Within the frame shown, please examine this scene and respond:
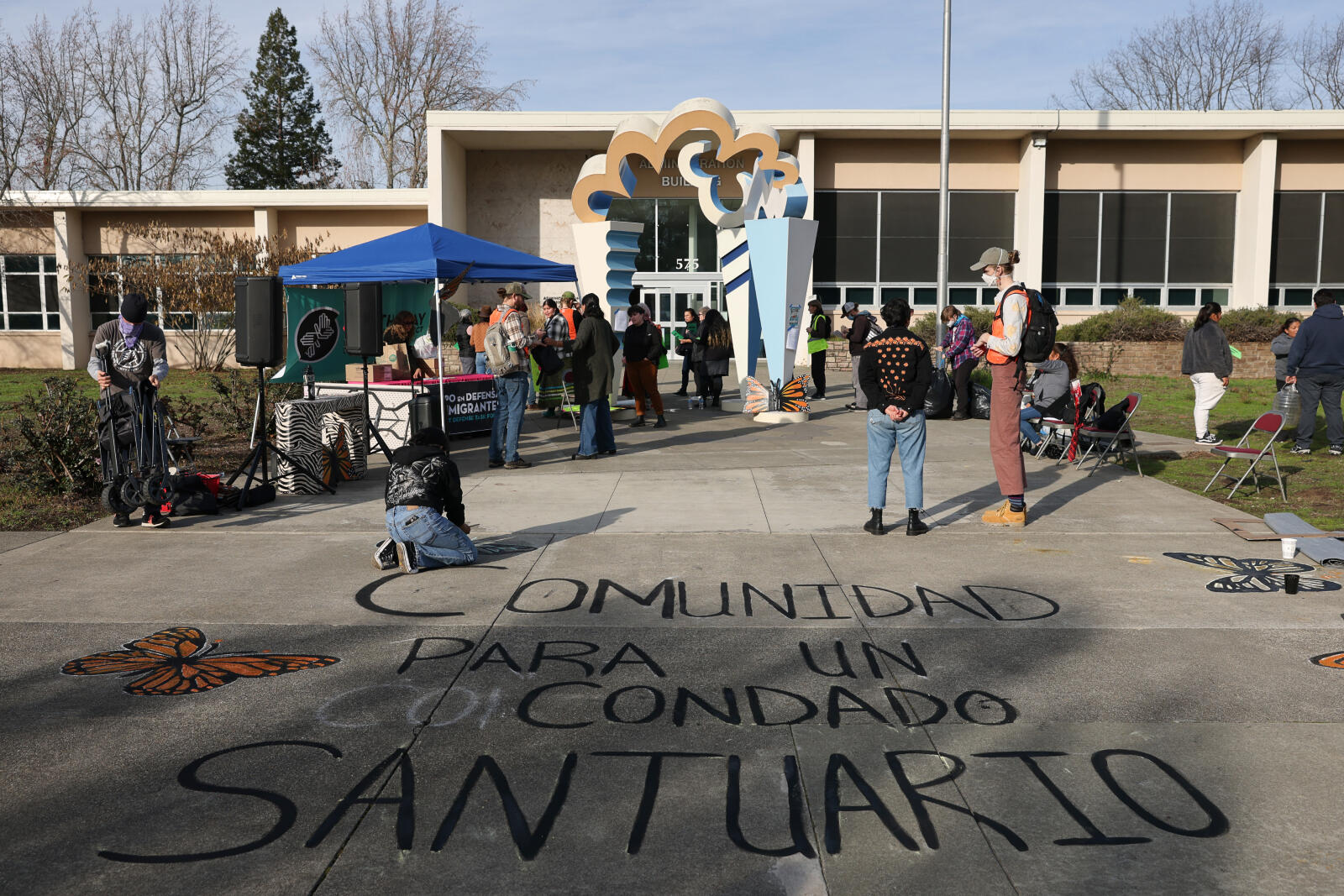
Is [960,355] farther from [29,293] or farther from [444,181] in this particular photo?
[29,293]

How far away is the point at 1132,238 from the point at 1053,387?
2186cm

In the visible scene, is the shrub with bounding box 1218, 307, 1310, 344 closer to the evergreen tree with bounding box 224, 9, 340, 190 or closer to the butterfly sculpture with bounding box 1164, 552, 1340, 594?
the butterfly sculpture with bounding box 1164, 552, 1340, 594

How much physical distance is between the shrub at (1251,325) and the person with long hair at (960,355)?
13.4m

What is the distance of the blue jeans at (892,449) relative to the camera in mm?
7871

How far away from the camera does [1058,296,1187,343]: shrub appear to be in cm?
2552

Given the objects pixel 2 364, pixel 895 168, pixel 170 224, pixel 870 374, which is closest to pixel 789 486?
pixel 870 374

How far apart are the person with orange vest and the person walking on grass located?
5527 millimetres

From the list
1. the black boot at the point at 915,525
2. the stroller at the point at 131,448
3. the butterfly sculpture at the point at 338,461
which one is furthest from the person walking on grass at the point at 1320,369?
the stroller at the point at 131,448

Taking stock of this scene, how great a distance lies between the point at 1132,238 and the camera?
30719 mm

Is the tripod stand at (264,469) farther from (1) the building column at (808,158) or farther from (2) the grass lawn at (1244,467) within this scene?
(1) the building column at (808,158)

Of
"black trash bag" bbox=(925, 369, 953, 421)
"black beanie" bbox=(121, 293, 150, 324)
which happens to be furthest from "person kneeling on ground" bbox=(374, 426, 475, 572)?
"black trash bag" bbox=(925, 369, 953, 421)

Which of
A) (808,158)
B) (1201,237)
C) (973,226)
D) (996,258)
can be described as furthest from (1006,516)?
(1201,237)

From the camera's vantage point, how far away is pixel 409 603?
19.9 feet

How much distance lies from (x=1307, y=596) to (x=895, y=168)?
85.5 ft
